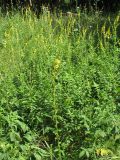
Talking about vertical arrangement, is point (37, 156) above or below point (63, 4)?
below

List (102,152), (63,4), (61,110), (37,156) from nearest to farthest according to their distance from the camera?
(37,156), (102,152), (61,110), (63,4)

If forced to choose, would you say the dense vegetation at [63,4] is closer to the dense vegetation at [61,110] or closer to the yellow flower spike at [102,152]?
the dense vegetation at [61,110]

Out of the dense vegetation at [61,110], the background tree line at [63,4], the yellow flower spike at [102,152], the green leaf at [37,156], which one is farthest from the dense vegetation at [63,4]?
the green leaf at [37,156]

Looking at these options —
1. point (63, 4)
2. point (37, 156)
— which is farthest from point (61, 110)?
point (63, 4)

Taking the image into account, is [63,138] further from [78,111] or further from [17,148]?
[17,148]

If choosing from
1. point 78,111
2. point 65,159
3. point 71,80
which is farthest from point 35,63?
point 65,159

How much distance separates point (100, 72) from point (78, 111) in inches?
27.0

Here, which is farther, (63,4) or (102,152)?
(63,4)

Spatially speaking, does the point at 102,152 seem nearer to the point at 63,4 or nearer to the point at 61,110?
the point at 61,110

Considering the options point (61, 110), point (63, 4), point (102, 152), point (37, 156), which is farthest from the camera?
point (63, 4)

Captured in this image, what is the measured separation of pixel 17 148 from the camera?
3.35 metres

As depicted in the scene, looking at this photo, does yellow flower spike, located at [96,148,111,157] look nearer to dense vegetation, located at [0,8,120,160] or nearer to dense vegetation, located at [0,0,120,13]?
dense vegetation, located at [0,8,120,160]

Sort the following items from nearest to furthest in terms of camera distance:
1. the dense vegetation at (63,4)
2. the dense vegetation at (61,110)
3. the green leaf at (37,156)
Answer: the green leaf at (37,156) < the dense vegetation at (61,110) < the dense vegetation at (63,4)

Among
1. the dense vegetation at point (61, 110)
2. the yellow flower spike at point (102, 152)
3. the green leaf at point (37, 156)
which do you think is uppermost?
the dense vegetation at point (61, 110)
